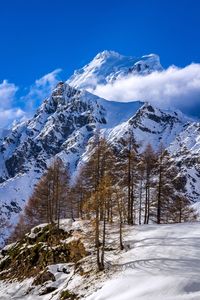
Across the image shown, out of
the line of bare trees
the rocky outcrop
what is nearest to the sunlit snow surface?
the line of bare trees

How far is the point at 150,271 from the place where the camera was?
33125mm

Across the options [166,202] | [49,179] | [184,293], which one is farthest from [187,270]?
[49,179]

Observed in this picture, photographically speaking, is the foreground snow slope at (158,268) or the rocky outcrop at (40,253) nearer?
the foreground snow slope at (158,268)

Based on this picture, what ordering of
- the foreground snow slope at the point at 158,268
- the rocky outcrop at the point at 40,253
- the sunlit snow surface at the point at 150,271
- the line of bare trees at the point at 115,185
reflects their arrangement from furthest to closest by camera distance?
the rocky outcrop at the point at 40,253
the line of bare trees at the point at 115,185
the sunlit snow surface at the point at 150,271
the foreground snow slope at the point at 158,268

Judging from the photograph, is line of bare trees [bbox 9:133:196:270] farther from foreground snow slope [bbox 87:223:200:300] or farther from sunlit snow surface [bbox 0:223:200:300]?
foreground snow slope [bbox 87:223:200:300]

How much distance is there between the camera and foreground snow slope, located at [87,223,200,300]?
28953mm

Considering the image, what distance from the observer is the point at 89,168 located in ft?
163

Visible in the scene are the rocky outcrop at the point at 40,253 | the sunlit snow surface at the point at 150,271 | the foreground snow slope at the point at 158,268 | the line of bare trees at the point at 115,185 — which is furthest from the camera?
the rocky outcrop at the point at 40,253

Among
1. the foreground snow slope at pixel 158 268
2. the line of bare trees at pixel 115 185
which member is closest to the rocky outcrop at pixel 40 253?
the line of bare trees at pixel 115 185

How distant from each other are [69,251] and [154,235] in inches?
344

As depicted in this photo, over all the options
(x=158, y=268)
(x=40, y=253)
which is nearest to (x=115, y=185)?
(x=40, y=253)

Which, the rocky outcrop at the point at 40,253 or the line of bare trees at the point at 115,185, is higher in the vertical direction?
the line of bare trees at the point at 115,185

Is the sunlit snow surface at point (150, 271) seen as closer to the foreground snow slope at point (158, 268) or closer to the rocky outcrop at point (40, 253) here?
the foreground snow slope at point (158, 268)

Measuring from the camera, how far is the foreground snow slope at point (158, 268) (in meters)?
29.0
